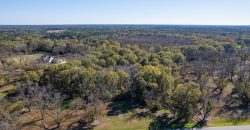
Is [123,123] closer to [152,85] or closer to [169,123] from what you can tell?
[169,123]

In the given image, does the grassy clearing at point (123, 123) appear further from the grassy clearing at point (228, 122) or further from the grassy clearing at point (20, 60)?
the grassy clearing at point (20, 60)

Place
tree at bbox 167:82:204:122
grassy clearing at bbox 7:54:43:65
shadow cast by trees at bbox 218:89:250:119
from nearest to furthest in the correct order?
tree at bbox 167:82:204:122 → shadow cast by trees at bbox 218:89:250:119 → grassy clearing at bbox 7:54:43:65

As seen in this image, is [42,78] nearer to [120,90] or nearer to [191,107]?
[120,90]

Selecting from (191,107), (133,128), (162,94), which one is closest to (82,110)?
(133,128)

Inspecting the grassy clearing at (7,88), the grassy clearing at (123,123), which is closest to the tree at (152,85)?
the grassy clearing at (123,123)

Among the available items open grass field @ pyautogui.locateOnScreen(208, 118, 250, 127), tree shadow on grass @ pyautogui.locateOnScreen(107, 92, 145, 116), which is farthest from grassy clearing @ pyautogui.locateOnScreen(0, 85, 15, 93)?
open grass field @ pyautogui.locateOnScreen(208, 118, 250, 127)

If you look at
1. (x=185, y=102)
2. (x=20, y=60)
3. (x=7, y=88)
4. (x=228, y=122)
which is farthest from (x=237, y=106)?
(x=20, y=60)

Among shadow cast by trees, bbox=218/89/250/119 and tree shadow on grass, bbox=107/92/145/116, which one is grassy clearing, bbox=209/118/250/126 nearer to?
shadow cast by trees, bbox=218/89/250/119

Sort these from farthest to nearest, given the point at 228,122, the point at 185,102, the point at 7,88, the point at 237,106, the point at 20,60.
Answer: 1. the point at 20,60
2. the point at 7,88
3. the point at 237,106
4. the point at 228,122
5. the point at 185,102
